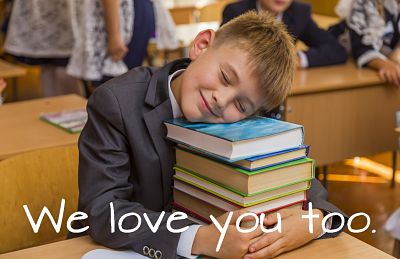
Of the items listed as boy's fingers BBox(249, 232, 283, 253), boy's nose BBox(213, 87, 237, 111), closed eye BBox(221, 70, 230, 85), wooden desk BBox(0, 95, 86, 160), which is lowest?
wooden desk BBox(0, 95, 86, 160)

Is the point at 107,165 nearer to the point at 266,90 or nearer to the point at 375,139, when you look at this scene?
the point at 266,90

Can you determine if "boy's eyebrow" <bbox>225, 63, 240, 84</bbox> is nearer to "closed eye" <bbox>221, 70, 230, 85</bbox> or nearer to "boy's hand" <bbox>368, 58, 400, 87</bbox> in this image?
"closed eye" <bbox>221, 70, 230, 85</bbox>

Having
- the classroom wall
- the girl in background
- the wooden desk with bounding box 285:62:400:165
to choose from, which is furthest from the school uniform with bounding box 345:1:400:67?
the classroom wall

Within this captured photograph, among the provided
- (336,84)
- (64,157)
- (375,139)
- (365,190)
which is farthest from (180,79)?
(365,190)

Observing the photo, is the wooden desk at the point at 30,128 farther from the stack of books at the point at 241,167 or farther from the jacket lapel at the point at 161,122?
the stack of books at the point at 241,167

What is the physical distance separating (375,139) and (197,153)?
208cm

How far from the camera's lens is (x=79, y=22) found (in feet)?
11.5

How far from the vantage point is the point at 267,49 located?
135 cm

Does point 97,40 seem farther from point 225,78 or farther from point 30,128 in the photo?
point 225,78

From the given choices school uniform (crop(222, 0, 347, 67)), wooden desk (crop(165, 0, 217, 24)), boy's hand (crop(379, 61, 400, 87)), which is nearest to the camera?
boy's hand (crop(379, 61, 400, 87))

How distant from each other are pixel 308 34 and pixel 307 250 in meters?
2.34

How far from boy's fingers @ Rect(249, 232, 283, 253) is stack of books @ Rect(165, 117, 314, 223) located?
0.05m

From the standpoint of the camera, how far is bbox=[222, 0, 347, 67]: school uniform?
10.6 feet

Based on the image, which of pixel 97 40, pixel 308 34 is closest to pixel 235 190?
pixel 97 40
